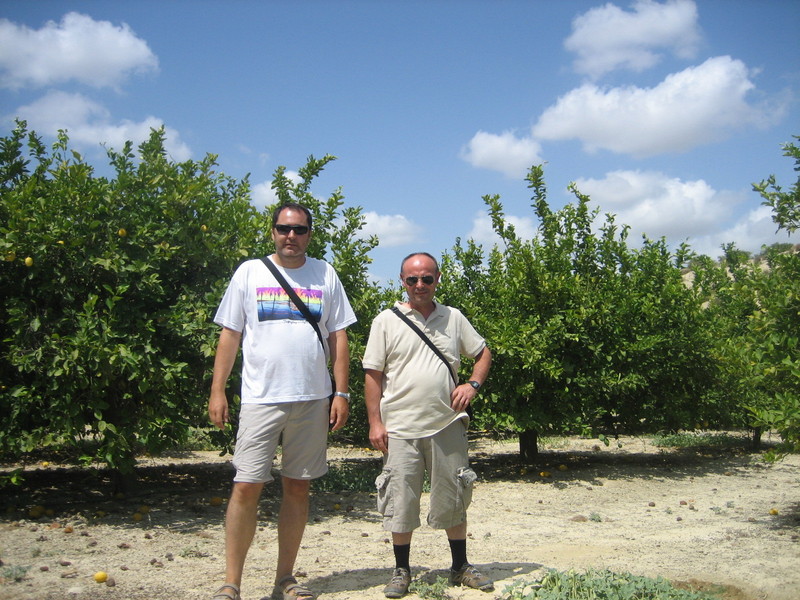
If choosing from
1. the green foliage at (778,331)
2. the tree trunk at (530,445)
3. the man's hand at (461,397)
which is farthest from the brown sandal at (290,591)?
the tree trunk at (530,445)

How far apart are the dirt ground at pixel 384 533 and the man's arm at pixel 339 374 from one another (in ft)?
3.42

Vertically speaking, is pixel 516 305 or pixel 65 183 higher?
pixel 65 183

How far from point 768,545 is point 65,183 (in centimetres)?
647

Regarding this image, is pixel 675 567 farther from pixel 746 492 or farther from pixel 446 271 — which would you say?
pixel 446 271

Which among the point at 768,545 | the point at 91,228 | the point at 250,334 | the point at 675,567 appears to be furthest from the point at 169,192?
the point at 768,545

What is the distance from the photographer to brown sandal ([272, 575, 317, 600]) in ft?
12.6

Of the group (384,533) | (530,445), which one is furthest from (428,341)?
(530,445)

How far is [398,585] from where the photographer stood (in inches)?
159

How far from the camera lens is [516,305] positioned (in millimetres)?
8555

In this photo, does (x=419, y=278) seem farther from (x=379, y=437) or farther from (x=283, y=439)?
(x=283, y=439)

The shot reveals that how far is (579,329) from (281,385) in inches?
210

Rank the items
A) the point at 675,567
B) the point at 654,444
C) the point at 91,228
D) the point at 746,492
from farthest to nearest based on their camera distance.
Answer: the point at 654,444 → the point at 746,492 → the point at 91,228 → the point at 675,567

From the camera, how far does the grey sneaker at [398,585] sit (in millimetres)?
4004

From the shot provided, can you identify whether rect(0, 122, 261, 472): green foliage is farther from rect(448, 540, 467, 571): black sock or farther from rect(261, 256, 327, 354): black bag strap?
rect(448, 540, 467, 571): black sock
